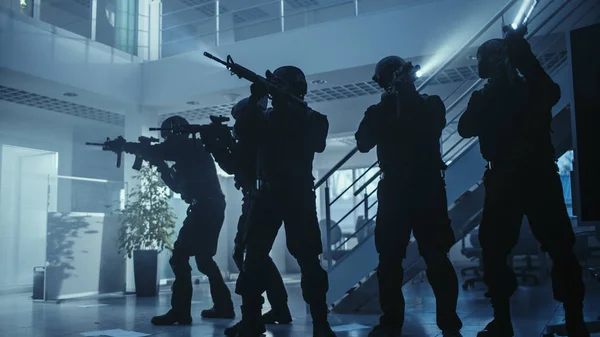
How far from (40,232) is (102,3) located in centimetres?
369

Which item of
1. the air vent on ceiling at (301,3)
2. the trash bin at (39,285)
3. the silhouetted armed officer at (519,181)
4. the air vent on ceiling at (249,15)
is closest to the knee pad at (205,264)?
the silhouetted armed officer at (519,181)

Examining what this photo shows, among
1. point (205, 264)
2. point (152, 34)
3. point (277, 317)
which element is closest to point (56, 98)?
point (152, 34)

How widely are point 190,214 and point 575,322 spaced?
2741 mm

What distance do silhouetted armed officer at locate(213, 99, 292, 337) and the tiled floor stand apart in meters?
0.16

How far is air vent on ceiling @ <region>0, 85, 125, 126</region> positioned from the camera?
26.5ft

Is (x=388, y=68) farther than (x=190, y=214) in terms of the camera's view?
No

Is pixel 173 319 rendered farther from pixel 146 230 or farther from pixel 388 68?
pixel 146 230

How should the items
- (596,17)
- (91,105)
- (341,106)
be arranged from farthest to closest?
(341,106)
(91,105)
(596,17)

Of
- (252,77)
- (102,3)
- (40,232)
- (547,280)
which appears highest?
(102,3)

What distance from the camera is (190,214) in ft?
13.9

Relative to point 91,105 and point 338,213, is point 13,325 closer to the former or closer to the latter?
point 91,105

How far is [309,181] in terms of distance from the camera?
10.1 ft

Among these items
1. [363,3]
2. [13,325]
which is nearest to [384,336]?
[13,325]

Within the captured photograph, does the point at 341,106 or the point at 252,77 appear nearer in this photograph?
the point at 252,77
